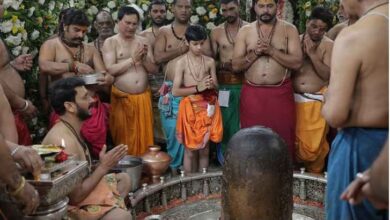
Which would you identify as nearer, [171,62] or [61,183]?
[61,183]

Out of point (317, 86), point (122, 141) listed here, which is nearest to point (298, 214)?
point (317, 86)

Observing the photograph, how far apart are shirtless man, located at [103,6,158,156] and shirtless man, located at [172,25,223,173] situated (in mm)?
489

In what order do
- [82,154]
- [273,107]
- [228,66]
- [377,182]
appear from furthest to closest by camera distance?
[228,66]
[273,107]
[82,154]
[377,182]

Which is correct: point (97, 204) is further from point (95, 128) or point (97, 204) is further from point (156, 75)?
point (156, 75)

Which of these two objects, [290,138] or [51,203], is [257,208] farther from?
[290,138]

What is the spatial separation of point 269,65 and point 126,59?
1654 mm

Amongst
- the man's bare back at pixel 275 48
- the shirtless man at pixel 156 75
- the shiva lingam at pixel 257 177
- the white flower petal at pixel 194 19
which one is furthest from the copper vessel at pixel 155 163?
the white flower petal at pixel 194 19

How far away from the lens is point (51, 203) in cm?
316

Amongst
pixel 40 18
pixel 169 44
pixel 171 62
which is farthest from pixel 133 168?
pixel 40 18

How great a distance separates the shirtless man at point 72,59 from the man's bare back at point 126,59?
36 cm

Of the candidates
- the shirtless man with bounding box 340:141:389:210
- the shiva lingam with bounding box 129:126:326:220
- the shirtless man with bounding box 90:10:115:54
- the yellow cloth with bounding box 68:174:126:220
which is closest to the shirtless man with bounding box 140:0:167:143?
the shirtless man with bounding box 90:10:115:54

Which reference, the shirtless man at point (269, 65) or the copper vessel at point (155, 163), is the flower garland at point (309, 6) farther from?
→ the copper vessel at point (155, 163)

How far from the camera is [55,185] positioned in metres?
3.11

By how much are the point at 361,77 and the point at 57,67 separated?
3.64 m
